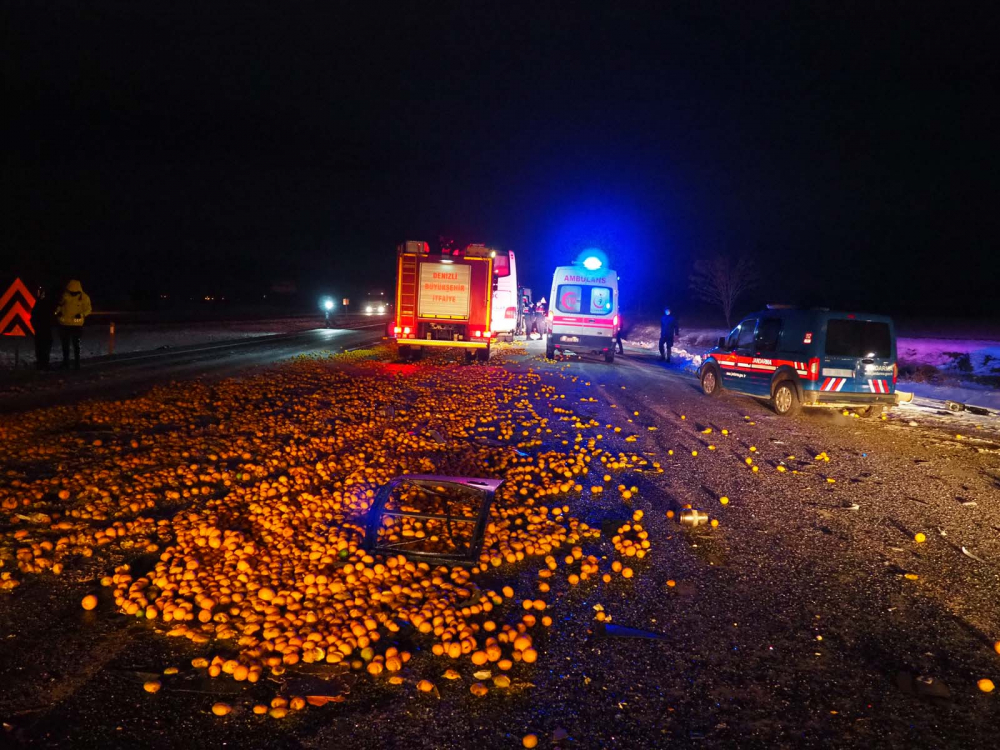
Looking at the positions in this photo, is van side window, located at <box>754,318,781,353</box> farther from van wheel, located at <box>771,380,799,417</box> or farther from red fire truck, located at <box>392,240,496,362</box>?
red fire truck, located at <box>392,240,496,362</box>

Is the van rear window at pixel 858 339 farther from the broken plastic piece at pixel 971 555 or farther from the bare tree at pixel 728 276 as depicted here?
the bare tree at pixel 728 276

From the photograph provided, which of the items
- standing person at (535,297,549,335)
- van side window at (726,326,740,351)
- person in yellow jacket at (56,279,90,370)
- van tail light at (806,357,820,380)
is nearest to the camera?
van tail light at (806,357,820,380)

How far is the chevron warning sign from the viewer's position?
43.2ft

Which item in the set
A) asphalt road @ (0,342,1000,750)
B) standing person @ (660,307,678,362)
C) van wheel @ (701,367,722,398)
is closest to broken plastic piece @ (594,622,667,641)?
asphalt road @ (0,342,1000,750)

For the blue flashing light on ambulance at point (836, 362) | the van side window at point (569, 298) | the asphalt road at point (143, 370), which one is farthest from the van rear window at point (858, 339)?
the asphalt road at point (143, 370)

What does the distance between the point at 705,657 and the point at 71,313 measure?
14.9 metres

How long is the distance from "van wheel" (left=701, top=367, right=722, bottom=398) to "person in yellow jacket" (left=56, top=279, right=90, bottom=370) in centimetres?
1395

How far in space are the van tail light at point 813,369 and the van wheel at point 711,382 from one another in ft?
9.76

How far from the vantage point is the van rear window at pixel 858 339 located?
10.8 metres

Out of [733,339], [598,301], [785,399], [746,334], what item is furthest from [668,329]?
[785,399]

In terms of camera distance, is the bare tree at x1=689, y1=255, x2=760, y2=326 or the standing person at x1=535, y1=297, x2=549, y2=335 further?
the bare tree at x1=689, y1=255, x2=760, y2=326

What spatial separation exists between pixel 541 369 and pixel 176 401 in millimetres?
10579

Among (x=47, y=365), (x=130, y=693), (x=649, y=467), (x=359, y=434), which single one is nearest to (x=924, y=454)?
(x=649, y=467)

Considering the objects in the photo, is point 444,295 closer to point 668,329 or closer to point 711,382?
point 711,382
